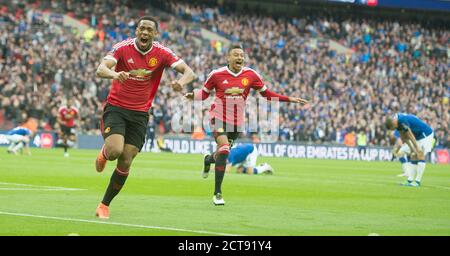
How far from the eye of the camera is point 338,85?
53.2 m

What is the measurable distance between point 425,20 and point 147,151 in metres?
27.4

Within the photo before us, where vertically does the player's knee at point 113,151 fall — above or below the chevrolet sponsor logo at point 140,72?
below

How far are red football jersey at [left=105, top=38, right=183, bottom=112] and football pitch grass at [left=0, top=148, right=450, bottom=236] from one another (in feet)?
5.12

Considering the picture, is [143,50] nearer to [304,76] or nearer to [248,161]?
[248,161]

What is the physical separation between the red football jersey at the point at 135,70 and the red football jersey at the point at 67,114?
2355 cm

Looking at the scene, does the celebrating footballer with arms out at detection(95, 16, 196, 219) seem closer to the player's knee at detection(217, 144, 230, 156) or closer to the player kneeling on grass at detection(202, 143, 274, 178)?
the player's knee at detection(217, 144, 230, 156)

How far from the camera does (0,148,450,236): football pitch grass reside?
1166 cm

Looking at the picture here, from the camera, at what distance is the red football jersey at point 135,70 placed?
1292 cm

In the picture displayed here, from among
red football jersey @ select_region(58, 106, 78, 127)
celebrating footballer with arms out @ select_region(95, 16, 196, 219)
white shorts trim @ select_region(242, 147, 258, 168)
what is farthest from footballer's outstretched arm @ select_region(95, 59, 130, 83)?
red football jersey @ select_region(58, 106, 78, 127)

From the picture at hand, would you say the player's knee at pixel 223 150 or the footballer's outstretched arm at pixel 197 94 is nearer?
the player's knee at pixel 223 150

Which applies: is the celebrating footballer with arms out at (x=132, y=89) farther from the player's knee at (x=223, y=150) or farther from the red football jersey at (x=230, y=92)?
the red football jersey at (x=230, y=92)

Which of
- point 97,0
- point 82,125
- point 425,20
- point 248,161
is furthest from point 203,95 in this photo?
point 425,20

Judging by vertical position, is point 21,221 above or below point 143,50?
below

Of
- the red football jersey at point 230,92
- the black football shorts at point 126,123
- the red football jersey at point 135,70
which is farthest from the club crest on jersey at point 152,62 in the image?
the red football jersey at point 230,92
